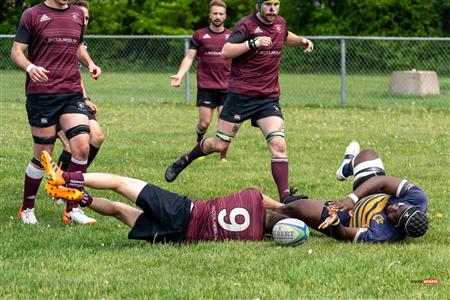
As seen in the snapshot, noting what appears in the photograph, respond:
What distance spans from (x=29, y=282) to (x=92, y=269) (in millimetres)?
515

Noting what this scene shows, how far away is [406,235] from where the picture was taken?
7.73 m

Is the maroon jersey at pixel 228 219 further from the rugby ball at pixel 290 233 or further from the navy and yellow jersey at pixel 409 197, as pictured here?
the navy and yellow jersey at pixel 409 197

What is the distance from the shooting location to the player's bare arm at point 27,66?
8250mm

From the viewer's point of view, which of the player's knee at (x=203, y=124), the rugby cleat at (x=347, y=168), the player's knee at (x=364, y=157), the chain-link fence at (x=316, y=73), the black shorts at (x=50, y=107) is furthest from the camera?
the chain-link fence at (x=316, y=73)

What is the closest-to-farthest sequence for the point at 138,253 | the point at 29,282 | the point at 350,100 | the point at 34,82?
the point at 29,282
the point at 138,253
the point at 34,82
the point at 350,100

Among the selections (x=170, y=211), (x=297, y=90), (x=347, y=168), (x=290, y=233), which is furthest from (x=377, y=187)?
(x=297, y=90)

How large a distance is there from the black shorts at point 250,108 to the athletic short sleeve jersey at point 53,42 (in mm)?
1855

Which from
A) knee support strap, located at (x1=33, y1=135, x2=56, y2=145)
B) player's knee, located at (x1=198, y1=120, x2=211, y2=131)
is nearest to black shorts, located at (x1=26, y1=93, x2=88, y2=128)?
knee support strap, located at (x1=33, y1=135, x2=56, y2=145)

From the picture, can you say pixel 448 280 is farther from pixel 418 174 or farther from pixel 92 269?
pixel 418 174

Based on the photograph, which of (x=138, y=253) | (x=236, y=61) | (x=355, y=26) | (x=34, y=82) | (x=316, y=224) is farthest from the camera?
(x=355, y=26)

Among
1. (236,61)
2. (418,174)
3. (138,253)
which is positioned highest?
(236,61)

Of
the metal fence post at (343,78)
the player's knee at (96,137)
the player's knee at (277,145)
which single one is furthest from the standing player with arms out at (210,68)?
the metal fence post at (343,78)

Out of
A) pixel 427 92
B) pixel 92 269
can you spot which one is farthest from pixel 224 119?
pixel 427 92

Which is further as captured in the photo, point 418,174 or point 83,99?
point 418,174
